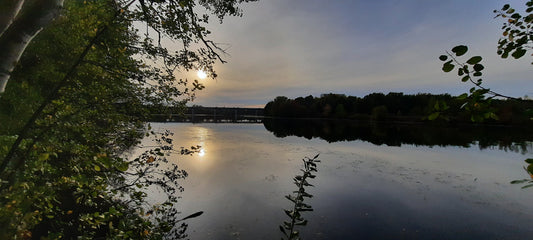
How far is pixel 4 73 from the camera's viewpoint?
2.32 m

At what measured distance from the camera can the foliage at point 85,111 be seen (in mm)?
3678

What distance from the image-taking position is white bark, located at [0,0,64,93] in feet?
7.45

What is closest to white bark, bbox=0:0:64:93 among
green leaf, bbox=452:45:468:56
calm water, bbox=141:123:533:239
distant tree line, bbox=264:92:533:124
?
green leaf, bbox=452:45:468:56

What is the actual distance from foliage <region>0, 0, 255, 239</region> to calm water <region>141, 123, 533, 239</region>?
4.16 meters


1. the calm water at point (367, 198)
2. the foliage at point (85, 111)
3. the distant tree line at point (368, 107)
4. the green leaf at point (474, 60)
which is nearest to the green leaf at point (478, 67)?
the green leaf at point (474, 60)

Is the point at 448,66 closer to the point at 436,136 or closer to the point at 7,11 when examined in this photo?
the point at 7,11

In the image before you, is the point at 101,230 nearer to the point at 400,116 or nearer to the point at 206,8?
the point at 206,8

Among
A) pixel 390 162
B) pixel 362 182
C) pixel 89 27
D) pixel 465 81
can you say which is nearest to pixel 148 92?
pixel 89 27

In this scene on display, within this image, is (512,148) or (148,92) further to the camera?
(512,148)

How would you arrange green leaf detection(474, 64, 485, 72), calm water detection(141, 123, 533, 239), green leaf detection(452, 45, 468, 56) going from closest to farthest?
green leaf detection(452, 45, 468, 56) < green leaf detection(474, 64, 485, 72) < calm water detection(141, 123, 533, 239)

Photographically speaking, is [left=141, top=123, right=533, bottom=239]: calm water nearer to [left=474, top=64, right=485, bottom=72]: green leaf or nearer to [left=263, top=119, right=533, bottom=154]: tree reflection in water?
[left=474, top=64, right=485, bottom=72]: green leaf

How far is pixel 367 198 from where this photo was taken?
46.3 ft

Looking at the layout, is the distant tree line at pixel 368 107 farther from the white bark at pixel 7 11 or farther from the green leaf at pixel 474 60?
the white bark at pixel 7 11

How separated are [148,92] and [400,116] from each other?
370 feet
